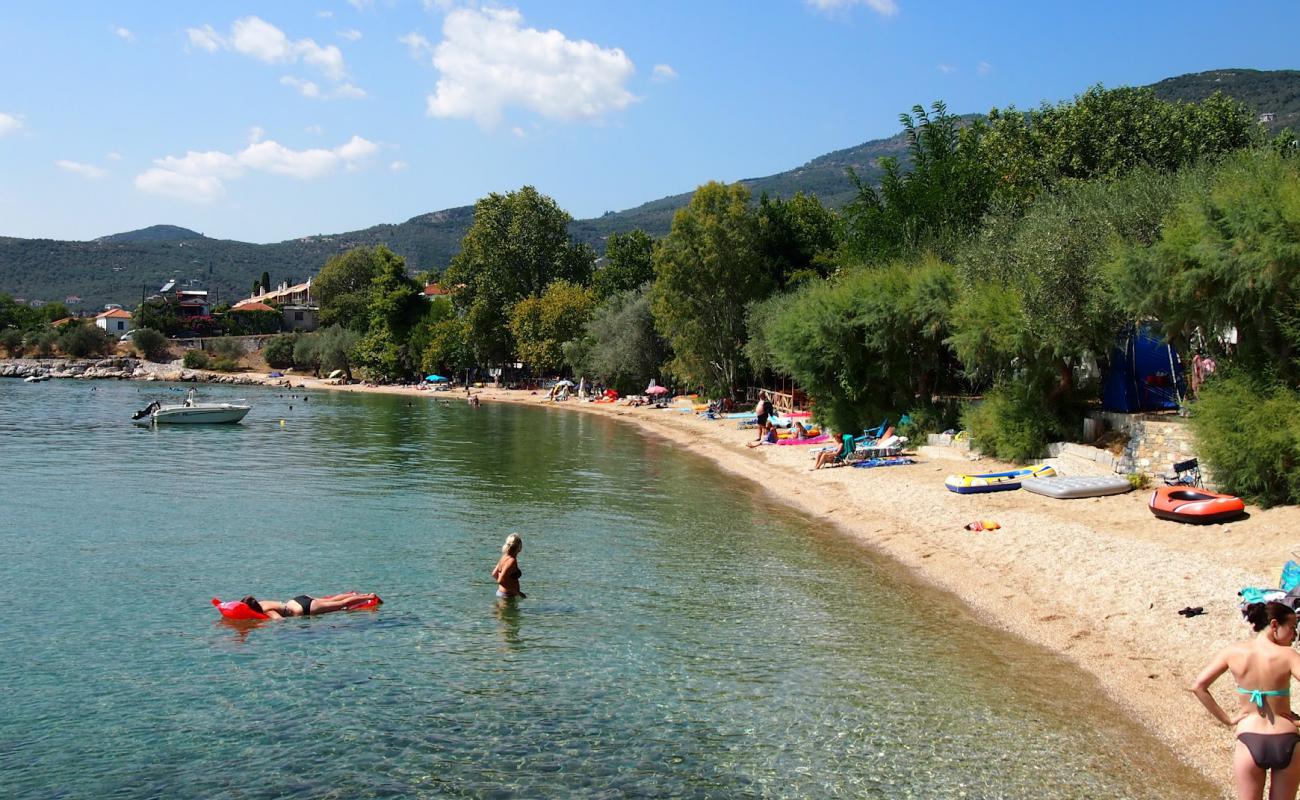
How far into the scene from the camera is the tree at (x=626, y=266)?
82.9 meters

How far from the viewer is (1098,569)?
1644 centimetres

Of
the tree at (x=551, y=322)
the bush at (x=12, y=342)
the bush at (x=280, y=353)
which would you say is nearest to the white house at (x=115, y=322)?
the bush at (x=12, y=342)

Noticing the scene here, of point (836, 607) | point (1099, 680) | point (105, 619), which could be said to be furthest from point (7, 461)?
point (1099, 680)

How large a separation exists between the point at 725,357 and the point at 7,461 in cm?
3705

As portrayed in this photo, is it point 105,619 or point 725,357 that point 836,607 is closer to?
point 105,619

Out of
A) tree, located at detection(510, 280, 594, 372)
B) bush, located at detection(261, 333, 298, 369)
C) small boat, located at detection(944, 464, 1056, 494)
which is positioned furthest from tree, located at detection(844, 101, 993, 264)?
bush, located at detection(261, 333, 298, 369)

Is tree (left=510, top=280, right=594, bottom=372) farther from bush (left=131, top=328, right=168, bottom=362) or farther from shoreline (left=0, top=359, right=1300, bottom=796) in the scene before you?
bush (left=131, top=328, right=168, bottom=362)

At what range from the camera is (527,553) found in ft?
66.9

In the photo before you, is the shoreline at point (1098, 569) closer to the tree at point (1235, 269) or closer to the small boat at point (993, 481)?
the small boat at point (993, 481)

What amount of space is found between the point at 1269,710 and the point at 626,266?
78419mm

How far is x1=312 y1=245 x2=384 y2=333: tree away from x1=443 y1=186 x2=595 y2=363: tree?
3188 cm

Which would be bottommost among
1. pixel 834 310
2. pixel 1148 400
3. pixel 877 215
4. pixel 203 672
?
pixel 203 672

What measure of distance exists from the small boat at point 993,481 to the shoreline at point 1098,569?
291 millimetres

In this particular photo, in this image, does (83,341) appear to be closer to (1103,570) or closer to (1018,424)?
(1018,424)
